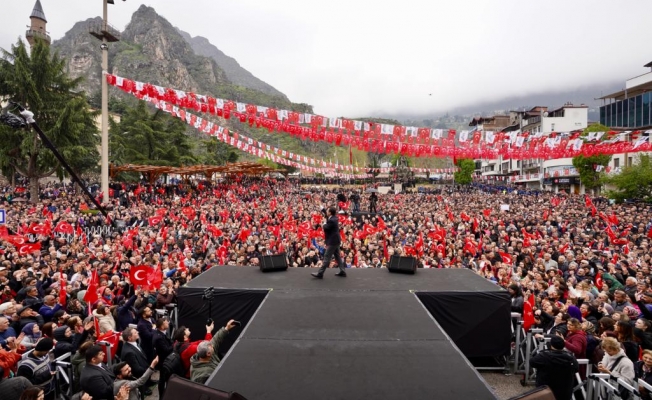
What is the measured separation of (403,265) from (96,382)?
6.37 meters

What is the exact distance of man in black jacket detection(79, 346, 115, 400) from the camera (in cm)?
426

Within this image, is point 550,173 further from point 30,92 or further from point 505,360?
point 30,92

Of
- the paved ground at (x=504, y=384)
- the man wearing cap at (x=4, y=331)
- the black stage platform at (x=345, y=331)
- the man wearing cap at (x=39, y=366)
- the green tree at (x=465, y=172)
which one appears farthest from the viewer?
the green tree at (x=465, y=172)

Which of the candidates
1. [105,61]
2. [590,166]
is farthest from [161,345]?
[590,166]

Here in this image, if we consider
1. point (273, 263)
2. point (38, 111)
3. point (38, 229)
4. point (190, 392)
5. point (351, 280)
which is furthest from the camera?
point (38, 111)

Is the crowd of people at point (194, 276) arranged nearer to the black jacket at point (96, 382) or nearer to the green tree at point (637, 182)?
the black jacket at point (96, 382)

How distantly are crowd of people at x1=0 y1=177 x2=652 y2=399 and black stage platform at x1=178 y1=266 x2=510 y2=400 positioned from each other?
30.4 inches

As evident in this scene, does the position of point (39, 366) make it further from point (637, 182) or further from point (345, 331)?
point (637, 182)

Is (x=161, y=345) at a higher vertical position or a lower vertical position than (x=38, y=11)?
lower

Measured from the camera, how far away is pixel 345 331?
5.07 metres

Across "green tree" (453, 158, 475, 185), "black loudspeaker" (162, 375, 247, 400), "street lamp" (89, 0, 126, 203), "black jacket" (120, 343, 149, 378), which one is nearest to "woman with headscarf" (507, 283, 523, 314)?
"black loudspeaker" (162, 375, 247, 400)

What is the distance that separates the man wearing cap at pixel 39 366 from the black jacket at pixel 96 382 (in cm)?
83

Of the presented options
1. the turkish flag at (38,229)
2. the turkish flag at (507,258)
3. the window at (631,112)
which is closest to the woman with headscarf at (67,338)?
the turkish flag at (38,229)

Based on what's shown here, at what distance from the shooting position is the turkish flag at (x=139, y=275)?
841 cm
